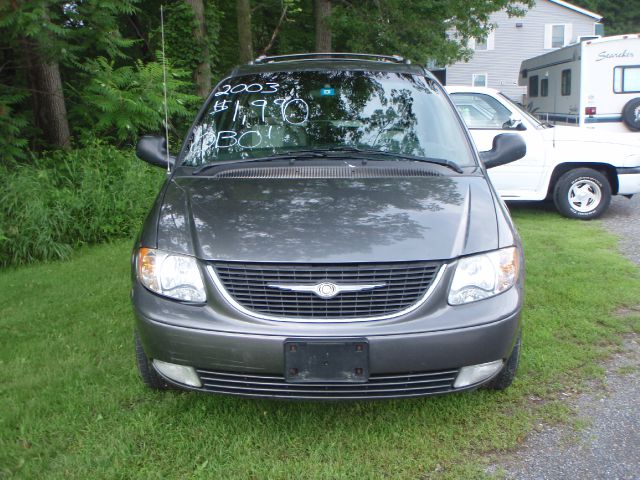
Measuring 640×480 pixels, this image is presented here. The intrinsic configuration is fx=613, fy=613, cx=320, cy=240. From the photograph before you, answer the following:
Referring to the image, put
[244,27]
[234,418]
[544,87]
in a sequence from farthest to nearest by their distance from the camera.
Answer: [544,87] < [244,27] < [234,418]

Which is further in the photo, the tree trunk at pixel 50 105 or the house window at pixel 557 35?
the house window at pixel 557 35

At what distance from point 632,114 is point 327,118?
38.1 feet

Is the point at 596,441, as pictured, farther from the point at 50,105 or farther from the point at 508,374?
the point at 50,105

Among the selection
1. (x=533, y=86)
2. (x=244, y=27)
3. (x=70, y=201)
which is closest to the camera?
(x=70, y=201)

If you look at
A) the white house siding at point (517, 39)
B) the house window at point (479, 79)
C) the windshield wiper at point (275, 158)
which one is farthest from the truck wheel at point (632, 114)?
the house window at point (479, 79)

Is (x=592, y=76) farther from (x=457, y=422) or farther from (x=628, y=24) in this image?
(x=628, y=24)

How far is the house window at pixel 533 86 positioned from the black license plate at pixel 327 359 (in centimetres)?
1696

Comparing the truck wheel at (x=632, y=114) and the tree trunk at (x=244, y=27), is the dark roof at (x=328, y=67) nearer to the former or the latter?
the tree trunk at (x=244, y=27)

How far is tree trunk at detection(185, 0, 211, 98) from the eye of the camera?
11523 millimetres

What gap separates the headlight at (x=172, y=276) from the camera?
265 centimetres

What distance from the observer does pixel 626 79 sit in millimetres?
13109

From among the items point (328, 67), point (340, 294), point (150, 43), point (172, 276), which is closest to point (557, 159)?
point (328, 67)

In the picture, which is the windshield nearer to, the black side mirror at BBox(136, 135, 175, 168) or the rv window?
the black side mirror at BBox(136, 135, 175, 168)

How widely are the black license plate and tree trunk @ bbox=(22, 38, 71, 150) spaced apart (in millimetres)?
7036
